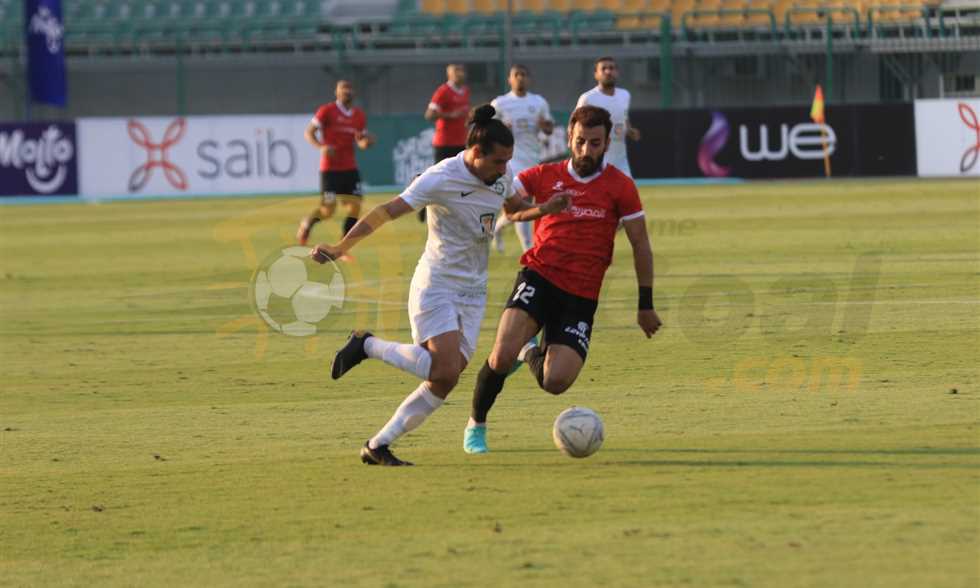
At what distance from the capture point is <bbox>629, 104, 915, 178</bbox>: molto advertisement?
3553 cm

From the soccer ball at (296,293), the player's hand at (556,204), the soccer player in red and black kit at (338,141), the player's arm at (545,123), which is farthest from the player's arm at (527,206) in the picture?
the soccer player in red and black kit at (338,141)

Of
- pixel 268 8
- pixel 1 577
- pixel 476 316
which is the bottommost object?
pixel 1 577

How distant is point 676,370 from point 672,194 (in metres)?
21.8

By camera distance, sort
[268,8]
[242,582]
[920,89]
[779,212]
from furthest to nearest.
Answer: [268,8] → [920,89] → [779,212] → [242,582]

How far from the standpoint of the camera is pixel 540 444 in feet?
28.4

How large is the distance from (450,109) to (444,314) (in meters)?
14.9

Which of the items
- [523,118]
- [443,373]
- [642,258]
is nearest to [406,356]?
[443,373]

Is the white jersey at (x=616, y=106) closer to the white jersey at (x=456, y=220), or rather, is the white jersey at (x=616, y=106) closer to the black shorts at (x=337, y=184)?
the black shorts at (x=337, y=184)

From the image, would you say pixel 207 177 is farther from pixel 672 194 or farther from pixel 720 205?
pixel 720 205

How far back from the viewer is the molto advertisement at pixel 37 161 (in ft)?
121

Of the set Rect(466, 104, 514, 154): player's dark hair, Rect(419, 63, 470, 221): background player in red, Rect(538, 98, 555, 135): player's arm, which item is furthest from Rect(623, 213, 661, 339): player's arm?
Rect(419, 63, 470, 221): background player in red

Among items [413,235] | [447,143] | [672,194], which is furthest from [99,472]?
[672,194]

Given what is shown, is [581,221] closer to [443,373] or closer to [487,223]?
[487,223]

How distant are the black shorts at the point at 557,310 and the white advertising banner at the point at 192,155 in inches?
1124
